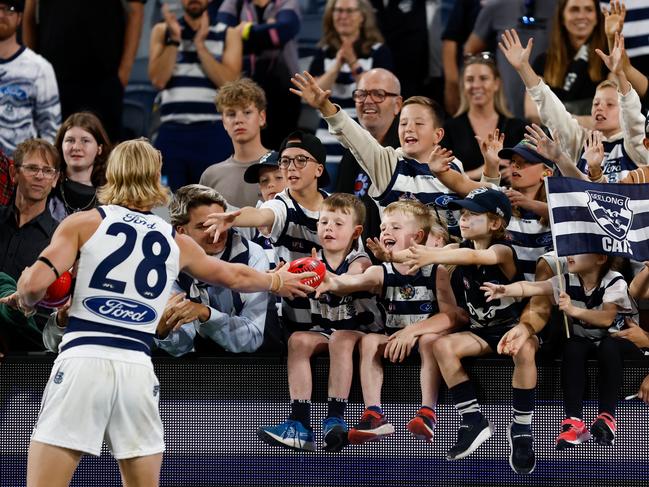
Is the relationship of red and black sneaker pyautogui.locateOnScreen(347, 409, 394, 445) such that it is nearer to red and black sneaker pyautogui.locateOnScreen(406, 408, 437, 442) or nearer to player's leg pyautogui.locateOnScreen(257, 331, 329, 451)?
red and black sneaker pyautogui.locateOnScreen(406, 408, 437, 442)

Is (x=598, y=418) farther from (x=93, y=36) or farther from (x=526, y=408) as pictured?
(x=93, y=36)

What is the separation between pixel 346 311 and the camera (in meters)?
7.03

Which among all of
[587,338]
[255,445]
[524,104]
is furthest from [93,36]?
[587,338]

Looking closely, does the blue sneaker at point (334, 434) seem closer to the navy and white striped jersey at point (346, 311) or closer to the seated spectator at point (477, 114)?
the navy and white striped jersey at point (346, 311)

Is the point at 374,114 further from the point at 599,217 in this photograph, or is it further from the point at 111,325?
the point at 111,325

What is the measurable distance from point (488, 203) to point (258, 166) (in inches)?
68.3

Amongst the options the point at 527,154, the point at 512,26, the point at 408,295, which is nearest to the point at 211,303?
the point at 408,295

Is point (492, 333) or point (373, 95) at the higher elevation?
point (373, 95)

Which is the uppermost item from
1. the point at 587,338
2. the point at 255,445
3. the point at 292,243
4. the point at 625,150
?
the point at 625,150

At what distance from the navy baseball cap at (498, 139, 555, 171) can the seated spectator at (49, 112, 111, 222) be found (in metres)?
2.60

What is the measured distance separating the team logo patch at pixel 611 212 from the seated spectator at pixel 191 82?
133 inches

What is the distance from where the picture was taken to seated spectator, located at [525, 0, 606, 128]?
29.1 ft

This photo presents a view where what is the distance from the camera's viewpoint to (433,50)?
10023 millimetres

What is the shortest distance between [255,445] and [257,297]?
32.2 inches
